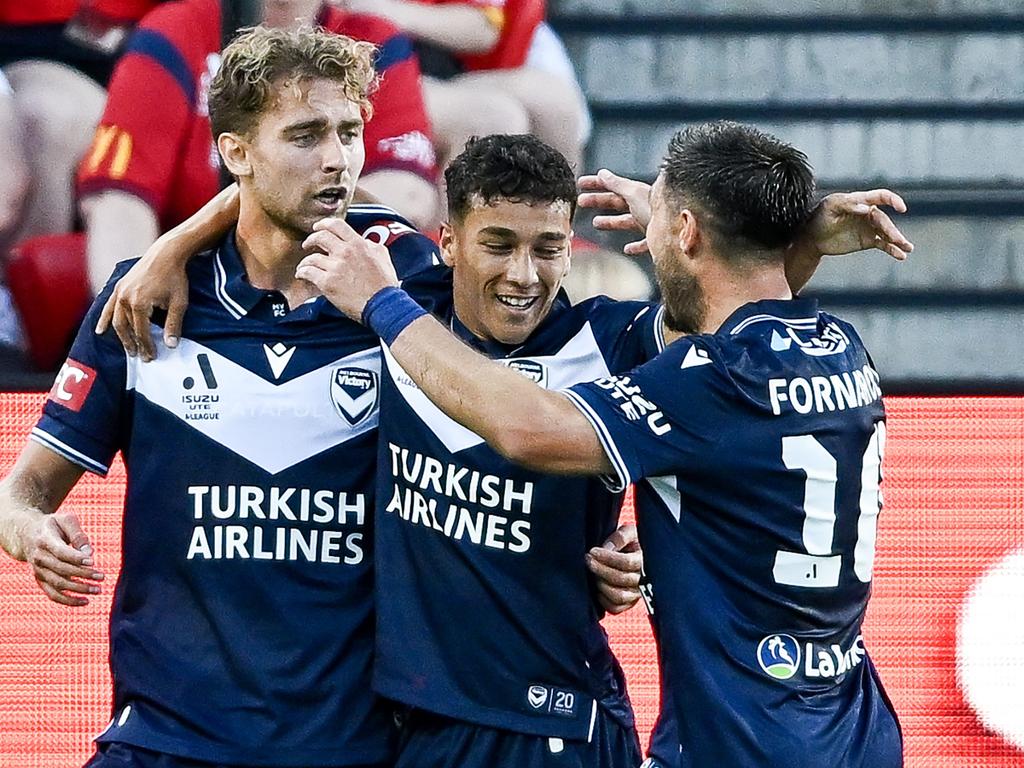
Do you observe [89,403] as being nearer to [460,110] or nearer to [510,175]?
[510,175]

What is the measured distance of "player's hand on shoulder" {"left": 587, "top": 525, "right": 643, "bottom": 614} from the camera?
2.69m

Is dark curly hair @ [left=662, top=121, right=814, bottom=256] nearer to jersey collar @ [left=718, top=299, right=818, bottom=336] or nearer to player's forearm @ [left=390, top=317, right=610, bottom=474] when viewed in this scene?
jersey collar @ [left=718, top=299, right=818, bottom=336]

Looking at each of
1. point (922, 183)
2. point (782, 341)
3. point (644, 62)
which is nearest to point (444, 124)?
point (644, 62)

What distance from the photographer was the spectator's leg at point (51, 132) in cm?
470

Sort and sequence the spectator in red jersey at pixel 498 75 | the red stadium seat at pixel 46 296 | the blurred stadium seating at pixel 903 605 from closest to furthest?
the blurred stadium seating at pixel 903 605 → the red stadium seat at pixel 46 296 → the spectator in red jersey at pixel 498 75

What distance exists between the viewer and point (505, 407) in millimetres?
2449

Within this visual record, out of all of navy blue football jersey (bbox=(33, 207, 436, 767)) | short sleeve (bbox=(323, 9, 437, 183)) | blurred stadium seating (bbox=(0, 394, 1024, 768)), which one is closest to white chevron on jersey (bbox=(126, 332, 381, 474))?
navy blue football jersey (bbox=(33, 207, 436, 767))

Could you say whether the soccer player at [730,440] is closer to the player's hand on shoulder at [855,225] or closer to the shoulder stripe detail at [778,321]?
the shoulder stripe detail at [778,321]

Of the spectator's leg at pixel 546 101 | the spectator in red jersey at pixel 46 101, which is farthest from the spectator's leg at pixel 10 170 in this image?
the spectator's leg at pixel 546 101

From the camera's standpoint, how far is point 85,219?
184 inches

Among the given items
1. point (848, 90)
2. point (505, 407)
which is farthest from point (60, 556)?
point (848, 90)

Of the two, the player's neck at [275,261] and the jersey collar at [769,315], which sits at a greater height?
the player's neck at [275,261]

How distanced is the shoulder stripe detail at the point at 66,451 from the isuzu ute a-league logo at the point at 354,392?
46 centimetres

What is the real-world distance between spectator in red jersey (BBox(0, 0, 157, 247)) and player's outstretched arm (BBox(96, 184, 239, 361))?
75.2 inches
